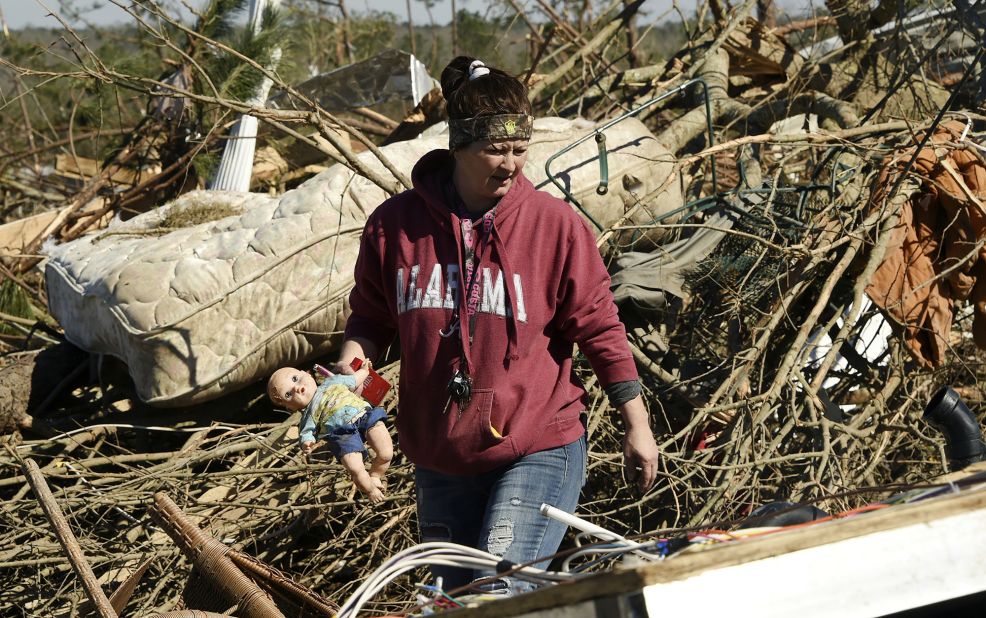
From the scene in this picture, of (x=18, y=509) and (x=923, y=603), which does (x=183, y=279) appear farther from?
(x=923, y=603)

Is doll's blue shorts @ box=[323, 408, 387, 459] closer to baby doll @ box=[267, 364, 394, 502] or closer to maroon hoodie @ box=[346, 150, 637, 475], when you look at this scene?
baby doll @ box=[267, 364, 394, 502]

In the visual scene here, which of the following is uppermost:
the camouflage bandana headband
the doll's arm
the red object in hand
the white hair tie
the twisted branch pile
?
the white hair tie

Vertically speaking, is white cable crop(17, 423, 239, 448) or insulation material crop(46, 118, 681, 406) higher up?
insulation material crop(46, 118, 681, 406)

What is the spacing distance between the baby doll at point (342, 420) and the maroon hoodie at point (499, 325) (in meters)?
0.08

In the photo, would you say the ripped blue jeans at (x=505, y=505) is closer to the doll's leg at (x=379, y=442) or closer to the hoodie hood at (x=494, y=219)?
the doll's leg at (x=379, y=442)

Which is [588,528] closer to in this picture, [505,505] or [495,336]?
[505,505]

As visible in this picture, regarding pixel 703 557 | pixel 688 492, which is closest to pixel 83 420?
pixel 688 492

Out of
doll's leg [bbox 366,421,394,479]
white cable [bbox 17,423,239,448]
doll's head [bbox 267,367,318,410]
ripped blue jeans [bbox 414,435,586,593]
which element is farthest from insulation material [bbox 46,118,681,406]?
ripped blue jeans [bbox 414,435,586,593]

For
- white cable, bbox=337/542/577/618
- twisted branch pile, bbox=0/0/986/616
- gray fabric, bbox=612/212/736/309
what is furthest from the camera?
gray fabric, bbox=612/212/736/309

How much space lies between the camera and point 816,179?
473 cm

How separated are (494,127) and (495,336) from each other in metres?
0.46

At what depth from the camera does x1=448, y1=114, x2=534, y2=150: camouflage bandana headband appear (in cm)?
219

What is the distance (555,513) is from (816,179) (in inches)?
129

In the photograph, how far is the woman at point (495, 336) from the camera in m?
2.22
